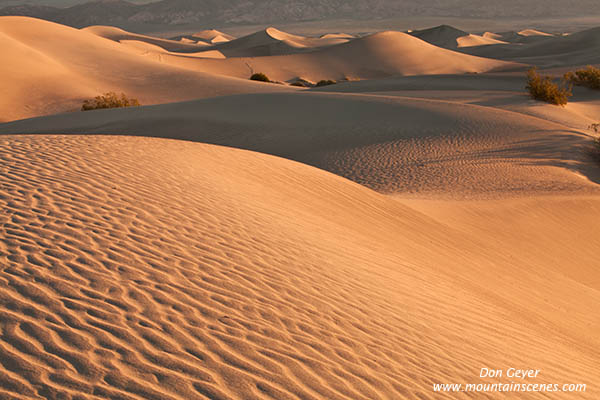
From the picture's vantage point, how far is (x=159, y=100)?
34.0 meters

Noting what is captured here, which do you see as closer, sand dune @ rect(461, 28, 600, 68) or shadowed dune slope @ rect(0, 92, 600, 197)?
shadowed dune slope @ rect(0, 92, 600, 197)

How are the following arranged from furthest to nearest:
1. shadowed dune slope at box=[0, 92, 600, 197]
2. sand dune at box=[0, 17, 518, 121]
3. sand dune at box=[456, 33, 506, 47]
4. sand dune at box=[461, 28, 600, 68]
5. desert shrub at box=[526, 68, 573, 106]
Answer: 1. sand dune at box=[456, 33, 506, 47]
2. sand dune at box=[461, 28, 600, 68]
3. sand dune at box=[0, 17, 518, 121]
4. desert shrub at box=[526, 68, 573, 106]
5. shadowed dune slope at box=[0, 92, 600, 197]

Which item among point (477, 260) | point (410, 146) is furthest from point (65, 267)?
point (410, 146)

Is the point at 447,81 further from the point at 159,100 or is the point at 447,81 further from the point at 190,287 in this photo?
the point at 190,287

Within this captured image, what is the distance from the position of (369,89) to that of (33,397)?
2968cm

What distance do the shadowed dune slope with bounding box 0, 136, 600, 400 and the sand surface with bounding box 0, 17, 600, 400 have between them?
2 cm

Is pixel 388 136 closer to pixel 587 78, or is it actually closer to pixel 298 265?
pixel 298 265

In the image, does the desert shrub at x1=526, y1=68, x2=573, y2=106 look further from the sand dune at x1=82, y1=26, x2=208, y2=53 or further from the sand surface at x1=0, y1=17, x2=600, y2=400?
the sand dune at x1=82, y1=26, x2=208, y2=53

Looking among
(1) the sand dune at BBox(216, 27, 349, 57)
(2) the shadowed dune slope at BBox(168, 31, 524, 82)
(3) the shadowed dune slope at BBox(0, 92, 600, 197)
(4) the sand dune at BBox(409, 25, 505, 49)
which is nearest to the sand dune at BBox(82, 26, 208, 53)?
(1) the sand dune at BBox(216, 27, 349, 57)

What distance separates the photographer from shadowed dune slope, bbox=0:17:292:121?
3167 cm

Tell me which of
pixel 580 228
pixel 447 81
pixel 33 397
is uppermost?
pixel 447 81

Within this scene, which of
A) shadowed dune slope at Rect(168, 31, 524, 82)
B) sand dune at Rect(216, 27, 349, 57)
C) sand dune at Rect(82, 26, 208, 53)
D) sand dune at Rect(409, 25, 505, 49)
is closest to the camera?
shadowed dune slope at Rect(168, 31, 524, 82)

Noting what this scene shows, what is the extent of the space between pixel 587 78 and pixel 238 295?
103 ft

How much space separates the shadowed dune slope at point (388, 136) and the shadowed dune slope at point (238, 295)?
5170 mm
